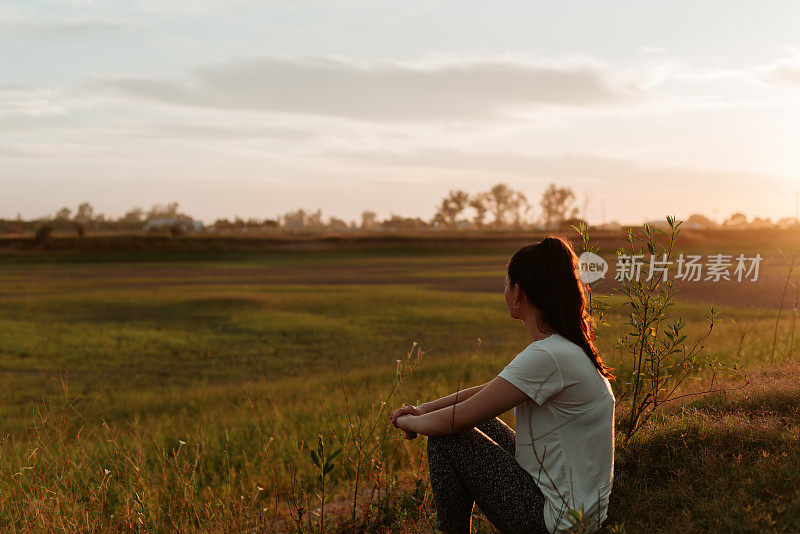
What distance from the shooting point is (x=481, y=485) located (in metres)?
3.45

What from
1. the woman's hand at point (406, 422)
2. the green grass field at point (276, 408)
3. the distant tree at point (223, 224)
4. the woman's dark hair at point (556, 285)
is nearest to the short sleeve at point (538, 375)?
the woman's dark hair at point (556, 285)

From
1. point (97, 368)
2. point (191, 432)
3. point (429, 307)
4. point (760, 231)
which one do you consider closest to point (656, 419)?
point (191, 432)

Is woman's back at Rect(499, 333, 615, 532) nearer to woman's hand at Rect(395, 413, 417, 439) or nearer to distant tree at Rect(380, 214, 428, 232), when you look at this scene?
woman's hand at Rect(395, 413, 417, 439)

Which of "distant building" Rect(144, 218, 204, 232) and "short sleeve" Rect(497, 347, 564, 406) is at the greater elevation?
"distant building" Rect(144, 218, 204, 232)

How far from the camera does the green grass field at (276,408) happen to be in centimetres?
426

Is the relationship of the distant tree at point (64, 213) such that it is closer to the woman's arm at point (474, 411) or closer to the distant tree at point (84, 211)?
the distant tree at point (84, 211)

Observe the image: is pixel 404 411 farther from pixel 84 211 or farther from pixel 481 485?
pixel 84 211

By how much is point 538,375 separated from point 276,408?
5899mm

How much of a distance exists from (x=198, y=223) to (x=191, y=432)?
11985 centimetres

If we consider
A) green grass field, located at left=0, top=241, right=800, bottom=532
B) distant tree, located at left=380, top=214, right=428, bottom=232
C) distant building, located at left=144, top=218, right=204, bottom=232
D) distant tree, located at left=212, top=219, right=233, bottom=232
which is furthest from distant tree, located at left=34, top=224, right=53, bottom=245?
distant tree, located at left=380, top=214, right=428, bottom=232

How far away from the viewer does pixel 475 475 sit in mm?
3461

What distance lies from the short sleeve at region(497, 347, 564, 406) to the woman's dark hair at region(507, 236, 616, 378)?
207 millimetres

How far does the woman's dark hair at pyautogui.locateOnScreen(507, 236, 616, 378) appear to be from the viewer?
10.3ft

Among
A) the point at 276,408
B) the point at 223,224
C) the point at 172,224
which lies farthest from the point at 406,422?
the point at 223,224
